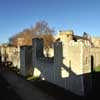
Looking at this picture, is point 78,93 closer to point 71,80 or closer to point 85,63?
point 71,80

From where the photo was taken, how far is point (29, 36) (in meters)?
41.4

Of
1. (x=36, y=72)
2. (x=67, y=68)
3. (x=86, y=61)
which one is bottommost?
(x=36, y=72)

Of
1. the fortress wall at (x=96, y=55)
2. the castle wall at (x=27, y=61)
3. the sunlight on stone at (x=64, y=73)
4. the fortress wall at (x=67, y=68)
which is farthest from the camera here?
the fortress wall at (x=96, y=55)

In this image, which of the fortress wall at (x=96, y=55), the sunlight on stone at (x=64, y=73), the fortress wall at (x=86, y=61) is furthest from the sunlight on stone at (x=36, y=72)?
the fortress wall at (x=96, y=55)

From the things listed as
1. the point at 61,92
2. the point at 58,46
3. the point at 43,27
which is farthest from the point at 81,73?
the point at 43,27

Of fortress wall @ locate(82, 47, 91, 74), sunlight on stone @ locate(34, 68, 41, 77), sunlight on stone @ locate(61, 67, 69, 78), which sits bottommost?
sunlight on stone @ locate(34, 68, 41, 77)

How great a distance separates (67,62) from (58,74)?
4.82 feet

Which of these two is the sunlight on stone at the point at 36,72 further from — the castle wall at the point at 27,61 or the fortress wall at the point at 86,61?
the fortress wall at the point at 86,61

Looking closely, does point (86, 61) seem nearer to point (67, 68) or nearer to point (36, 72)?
point (67, 68)

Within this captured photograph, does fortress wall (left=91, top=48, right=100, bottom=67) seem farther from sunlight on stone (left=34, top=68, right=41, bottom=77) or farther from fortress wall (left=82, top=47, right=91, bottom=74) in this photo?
fortress wall (left=82, top=47, right=91, bottom=74)

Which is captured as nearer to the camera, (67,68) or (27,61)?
(67,68)

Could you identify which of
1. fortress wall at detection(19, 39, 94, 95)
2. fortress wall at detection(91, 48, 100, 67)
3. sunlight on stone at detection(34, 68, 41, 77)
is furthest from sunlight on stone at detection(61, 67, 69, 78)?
fortress wall at detection(91, 48, 100, 67)

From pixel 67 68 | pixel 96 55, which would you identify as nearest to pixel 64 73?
pixel 67 68

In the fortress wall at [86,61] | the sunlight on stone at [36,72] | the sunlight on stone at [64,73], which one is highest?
the fortress wall at [86,61]
